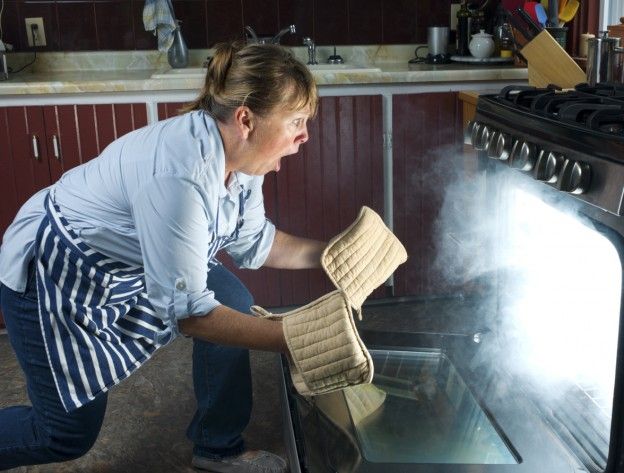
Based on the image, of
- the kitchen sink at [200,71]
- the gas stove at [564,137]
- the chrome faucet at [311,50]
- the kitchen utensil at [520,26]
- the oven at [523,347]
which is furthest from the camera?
the chrome faucet at [311,50]

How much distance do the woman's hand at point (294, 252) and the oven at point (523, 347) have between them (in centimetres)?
27

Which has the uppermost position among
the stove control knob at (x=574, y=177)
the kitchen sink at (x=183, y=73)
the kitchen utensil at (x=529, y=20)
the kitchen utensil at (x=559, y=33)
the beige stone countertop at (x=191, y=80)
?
the kitchen utensil at (x=529, y=20)

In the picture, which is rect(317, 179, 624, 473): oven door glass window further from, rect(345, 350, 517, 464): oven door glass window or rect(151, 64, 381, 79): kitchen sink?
rect(151, 64, 381, 79): kitchen sink

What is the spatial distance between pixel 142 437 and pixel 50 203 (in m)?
0.84

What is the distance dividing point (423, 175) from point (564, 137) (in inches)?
60.4

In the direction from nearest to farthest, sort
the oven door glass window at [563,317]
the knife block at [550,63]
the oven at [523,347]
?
the oven at [523,347] < the oven door glass window at [563,317] < the knife block at [550,63]

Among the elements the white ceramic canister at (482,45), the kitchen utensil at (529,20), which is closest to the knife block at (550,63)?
the kitchen utensil at (529,20)

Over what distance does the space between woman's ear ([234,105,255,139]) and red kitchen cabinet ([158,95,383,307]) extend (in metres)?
1.35

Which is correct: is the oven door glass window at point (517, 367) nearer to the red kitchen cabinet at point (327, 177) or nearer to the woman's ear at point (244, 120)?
the woman's ear at point (244, 120)

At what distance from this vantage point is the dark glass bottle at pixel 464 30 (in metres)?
3.17

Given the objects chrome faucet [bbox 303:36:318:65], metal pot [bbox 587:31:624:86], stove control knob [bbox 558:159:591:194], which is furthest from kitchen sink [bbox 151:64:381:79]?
stove control knob [bbox 558:159:591:194]

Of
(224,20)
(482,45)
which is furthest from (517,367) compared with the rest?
(224,20)

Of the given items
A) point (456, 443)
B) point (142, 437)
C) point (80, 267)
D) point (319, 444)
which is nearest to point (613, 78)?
point (456, 443)

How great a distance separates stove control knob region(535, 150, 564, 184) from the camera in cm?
135
